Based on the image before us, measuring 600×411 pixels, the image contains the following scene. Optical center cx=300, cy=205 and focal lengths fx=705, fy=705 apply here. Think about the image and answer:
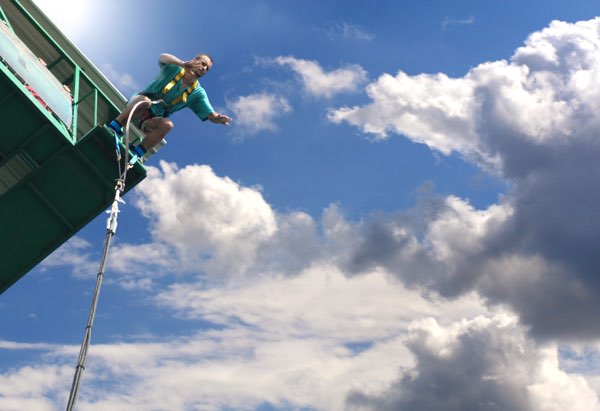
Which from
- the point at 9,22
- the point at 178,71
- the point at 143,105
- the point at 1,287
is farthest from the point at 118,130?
the point at 1,287

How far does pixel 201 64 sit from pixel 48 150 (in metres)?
3.71

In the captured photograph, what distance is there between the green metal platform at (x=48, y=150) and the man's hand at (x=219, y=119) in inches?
76.8

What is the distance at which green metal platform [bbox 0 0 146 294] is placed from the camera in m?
13.9

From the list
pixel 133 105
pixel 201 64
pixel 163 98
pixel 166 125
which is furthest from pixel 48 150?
pixel 201 64

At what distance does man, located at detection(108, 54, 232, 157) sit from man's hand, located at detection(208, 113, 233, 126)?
1.90 feet

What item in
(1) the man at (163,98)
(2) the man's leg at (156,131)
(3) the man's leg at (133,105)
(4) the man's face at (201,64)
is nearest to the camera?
(4) the man's face at (201,64)

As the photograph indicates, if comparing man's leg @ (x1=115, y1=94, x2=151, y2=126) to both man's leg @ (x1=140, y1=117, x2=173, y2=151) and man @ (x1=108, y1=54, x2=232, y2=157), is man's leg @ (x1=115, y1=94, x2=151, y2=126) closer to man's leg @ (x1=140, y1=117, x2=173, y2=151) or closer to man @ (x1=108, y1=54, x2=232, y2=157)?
man @ (x1=108, y1=54, x2=232, y2=157)

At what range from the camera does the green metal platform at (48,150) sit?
13.9 m

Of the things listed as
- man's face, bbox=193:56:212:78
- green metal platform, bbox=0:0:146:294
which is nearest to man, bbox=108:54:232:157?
man's face, bbox=193:56:212:78

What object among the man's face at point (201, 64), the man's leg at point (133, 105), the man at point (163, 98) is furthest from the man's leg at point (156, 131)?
the man's face at point (201, 64)

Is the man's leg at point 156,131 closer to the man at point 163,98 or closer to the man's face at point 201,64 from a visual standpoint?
the man at point 163,98

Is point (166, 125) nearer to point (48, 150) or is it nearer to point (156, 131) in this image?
point (156, 131)

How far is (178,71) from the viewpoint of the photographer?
14031 mm

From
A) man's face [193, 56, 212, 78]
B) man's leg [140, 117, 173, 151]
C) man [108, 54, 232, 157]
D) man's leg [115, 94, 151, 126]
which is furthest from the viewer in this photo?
man's leg [140, 117, 173, 151]
